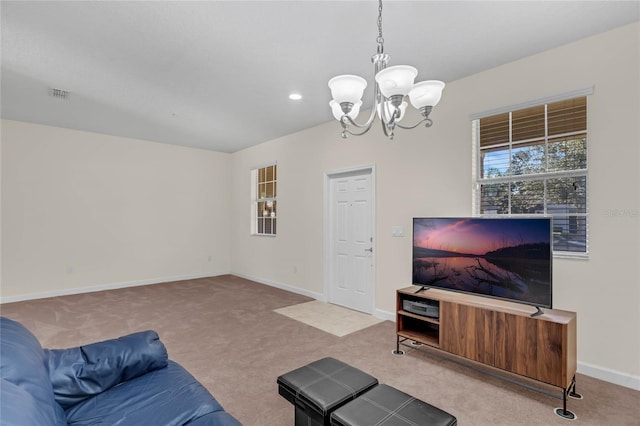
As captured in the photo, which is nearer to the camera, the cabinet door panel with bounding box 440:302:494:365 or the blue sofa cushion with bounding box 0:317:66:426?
the blue sofa cushion with bounding box 0:317:66:426

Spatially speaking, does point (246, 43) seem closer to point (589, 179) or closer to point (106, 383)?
point (106, 383)

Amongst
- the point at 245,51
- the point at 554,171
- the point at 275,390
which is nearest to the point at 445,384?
the point at 275,390

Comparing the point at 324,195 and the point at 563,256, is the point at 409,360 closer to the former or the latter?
the point at 563,256

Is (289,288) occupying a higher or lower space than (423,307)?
lower

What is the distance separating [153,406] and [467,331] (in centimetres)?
232

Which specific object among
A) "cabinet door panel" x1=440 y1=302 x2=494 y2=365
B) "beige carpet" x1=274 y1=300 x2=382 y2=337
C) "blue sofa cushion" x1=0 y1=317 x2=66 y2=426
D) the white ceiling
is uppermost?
the white ceiling

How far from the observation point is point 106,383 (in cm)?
167

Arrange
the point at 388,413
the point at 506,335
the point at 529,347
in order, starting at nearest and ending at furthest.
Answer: the point at 388,413 → the point at 529,347 → the point at 506,335

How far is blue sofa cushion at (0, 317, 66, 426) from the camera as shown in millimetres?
911

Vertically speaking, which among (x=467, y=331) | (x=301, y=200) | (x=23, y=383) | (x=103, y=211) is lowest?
(x=467, y=331)

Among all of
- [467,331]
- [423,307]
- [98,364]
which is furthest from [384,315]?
[98,364]

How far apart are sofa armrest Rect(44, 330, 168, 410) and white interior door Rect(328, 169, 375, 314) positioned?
3052 millimetres

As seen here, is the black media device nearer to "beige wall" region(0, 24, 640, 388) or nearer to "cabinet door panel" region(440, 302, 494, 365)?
"cabinet door panel" region(440, 302, 494, 365)

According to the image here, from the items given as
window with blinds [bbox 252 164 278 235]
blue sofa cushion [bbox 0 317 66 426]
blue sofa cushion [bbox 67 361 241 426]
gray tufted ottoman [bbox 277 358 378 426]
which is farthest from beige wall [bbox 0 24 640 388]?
blue sofa cushion [bbox 0 317 66 426]
